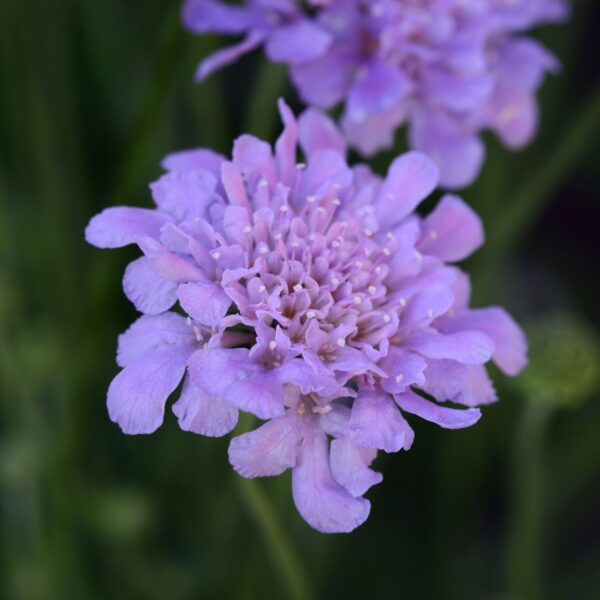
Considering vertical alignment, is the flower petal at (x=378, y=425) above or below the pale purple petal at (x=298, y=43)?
below

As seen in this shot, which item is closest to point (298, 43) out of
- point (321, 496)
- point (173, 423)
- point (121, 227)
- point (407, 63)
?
point (407, 63)

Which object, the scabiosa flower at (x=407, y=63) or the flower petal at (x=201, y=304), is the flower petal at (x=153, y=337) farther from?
the scabiosa flower at (x=407, y=63)

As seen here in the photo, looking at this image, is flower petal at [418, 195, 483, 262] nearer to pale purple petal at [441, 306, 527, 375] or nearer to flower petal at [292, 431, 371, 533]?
pale purple petal at [441, 306, 527, 375]

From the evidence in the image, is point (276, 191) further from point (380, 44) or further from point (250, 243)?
point (380, 44)

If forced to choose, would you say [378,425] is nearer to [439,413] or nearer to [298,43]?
[439,413]

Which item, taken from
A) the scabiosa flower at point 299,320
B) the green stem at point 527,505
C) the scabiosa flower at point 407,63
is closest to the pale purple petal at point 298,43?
the scabiosa flower at point 407,63

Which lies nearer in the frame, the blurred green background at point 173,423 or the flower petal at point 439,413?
the flower petal at point 439,413
